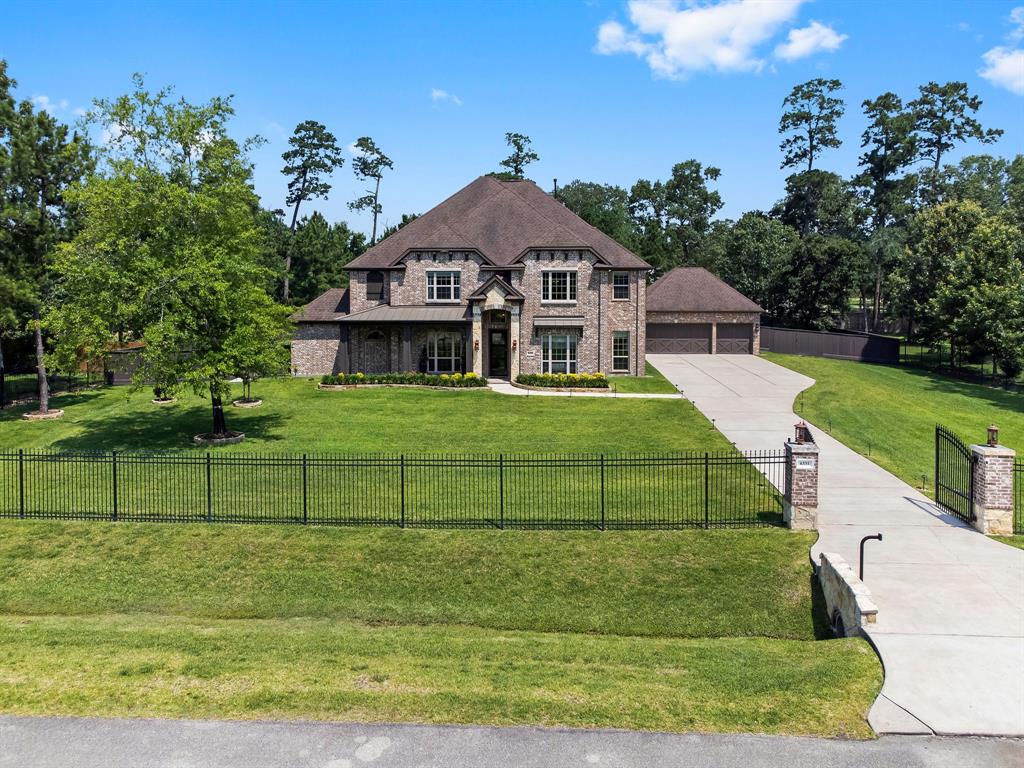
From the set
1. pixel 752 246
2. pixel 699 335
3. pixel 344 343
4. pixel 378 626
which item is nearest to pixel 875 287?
pixel 752 246

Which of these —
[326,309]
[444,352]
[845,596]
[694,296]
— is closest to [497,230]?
[444,352]

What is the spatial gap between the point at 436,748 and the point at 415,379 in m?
26.8

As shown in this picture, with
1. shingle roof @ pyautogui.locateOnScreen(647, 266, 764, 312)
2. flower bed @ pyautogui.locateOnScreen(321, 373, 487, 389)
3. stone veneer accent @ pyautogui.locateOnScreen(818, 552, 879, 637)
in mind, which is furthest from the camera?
shingle roof @ pyautogui.locateOnScreen(647, 266, 764, 312)

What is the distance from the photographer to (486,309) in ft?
118

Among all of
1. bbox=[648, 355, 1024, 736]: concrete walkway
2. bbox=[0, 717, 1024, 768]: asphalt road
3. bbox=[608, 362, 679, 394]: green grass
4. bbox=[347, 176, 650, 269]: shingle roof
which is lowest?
bbox=[0, 717, 1024, 768]: asphalt road

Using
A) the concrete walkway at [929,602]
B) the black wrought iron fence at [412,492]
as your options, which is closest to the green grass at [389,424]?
the black wrought iron fence at [412,492]

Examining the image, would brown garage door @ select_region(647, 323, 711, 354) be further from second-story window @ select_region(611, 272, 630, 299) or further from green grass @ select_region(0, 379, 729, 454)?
green grass @ select_region(0, 379, 729, 454)

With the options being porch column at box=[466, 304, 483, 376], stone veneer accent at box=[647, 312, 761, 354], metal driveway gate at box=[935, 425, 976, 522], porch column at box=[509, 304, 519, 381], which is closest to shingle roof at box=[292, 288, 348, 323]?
porch column at box=[466, 304, 483, 376]

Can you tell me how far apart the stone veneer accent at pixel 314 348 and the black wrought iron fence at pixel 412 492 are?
18142 mm

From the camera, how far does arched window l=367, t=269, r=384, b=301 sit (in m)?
38.6

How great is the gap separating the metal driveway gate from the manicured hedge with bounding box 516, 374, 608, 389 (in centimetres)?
1635

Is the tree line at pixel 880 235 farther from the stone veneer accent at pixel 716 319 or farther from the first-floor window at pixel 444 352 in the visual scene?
the first-floor window at pixel 444 352

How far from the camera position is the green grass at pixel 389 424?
2350 cm

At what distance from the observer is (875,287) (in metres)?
75.0
